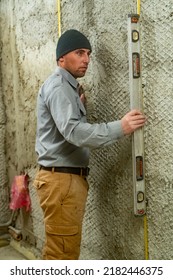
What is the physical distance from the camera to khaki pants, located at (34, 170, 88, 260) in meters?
1.49

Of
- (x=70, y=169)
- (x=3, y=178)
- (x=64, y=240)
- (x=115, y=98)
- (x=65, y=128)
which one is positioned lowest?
(x=64, y=240)

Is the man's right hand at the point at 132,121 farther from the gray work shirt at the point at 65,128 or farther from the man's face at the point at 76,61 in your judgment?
the man's face at the point at 76,61

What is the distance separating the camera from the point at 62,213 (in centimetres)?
148

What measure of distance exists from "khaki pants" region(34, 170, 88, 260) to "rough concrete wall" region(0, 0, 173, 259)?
0.70 ft

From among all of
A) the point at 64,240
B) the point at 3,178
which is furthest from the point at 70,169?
the point at 3,178

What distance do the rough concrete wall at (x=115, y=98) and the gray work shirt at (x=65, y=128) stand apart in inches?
6.1

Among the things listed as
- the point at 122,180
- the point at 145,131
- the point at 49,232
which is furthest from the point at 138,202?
the point at 49,232

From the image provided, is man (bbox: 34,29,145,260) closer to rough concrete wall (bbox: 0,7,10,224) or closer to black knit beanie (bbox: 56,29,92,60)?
black knit beanie (bbox: 56,29,92,60)

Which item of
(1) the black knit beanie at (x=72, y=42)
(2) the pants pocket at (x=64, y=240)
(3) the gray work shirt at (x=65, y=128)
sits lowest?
(2) the pants pocket at (x=64, y=240)

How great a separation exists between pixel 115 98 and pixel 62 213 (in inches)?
21.7

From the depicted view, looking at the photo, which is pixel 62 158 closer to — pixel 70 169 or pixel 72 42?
pixel 70 169

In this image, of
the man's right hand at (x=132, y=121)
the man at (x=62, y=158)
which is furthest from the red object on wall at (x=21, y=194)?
the man's right hand at (x=132, y=121)

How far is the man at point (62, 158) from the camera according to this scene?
4.77 feet
